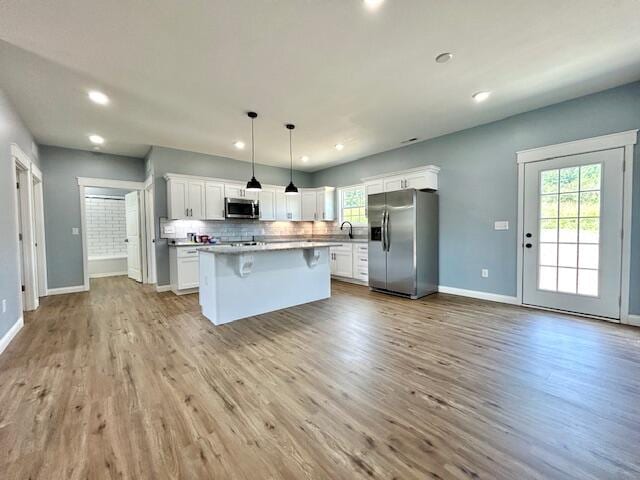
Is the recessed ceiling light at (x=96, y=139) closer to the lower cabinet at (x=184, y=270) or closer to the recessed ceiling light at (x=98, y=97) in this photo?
the recessed ceiling light at (x=98, y=97)

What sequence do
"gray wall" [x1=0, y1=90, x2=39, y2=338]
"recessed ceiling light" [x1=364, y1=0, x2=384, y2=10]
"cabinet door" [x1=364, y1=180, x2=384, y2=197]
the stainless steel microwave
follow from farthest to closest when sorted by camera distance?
1. the stainless steel microwave
2. "cabinet door" [x1=364, y1=180, x2=384, y2=197]
3. "gray wall" [x1=0, y1=90, x2=39, y2=338]
4. "recessed ceiling light" [x1=364, y1=0, x2=384, y2=10]

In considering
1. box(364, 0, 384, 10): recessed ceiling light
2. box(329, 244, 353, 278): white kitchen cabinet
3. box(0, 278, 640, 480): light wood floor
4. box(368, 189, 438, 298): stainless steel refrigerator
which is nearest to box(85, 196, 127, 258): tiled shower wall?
box(0, 278, 640, 480): light wood floor

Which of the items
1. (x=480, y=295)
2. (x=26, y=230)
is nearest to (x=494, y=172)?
(x=480, y=295)

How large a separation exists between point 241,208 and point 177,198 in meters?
1.28

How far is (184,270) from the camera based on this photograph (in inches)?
203

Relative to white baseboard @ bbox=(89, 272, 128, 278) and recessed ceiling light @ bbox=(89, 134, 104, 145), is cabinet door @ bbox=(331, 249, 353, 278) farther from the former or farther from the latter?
white baseboard @ bbox=(89, 272, 128, 278)

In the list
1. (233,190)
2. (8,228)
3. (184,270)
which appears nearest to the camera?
→ (8,228)

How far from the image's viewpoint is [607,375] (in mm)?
2178

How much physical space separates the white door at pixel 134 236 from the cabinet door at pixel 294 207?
3453mm

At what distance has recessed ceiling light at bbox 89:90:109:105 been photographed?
10.4ft

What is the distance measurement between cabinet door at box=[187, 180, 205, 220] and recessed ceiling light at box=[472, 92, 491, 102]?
489 centimetres

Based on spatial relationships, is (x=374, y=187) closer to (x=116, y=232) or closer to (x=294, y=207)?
(x=294, y=207)

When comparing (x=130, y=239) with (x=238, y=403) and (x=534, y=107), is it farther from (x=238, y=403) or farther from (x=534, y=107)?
(x=534, y=107)

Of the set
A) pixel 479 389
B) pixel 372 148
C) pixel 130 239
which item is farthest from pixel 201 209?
pixel 479 389
